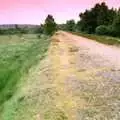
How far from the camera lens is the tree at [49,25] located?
120 meters

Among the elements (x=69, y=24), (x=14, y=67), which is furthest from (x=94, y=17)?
(x=14, y=67)

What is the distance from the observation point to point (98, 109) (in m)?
9.55

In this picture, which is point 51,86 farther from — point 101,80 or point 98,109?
point 98,109

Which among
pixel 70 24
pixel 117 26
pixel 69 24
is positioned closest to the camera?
pixel 117 26

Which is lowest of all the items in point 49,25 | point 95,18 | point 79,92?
point 49,25

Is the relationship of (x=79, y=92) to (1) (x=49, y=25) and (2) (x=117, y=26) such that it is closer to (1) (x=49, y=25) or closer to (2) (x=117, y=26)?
(2) (x=117, y=26)

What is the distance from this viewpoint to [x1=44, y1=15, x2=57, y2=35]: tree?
120m

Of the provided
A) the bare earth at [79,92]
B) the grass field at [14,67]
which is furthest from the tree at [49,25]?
the bare earth at [79,92]

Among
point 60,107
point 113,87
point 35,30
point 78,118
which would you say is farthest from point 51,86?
point 35,30

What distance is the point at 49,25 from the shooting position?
403 ft

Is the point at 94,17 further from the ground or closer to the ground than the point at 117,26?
closer to the ground

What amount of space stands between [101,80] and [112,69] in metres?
2.53

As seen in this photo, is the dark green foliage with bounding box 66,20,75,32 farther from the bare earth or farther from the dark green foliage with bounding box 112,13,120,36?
the bare earth

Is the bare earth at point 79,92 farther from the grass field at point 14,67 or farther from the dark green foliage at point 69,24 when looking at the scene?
the dark green foliage at point 69,24
